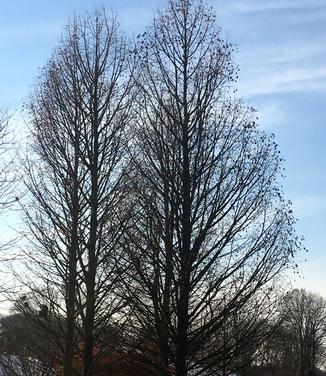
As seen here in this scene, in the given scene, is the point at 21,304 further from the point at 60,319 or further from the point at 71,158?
the point at 71,158

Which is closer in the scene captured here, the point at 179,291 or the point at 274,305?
the point at 179,291

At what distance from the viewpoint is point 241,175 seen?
11.6 meters

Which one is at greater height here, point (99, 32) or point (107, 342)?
point (99, 32)

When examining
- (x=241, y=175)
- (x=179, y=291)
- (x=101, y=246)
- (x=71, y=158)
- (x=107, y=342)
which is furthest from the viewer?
(x=71, y=158)

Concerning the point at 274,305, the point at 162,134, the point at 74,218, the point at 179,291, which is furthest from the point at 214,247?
the point at 74,218

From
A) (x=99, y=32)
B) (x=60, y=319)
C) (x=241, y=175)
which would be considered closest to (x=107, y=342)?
(x=60, y=319)

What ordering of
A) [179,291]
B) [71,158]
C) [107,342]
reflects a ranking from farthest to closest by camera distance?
[71,158], [107,342], [179,291]

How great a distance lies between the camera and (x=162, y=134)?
1202 centimetres

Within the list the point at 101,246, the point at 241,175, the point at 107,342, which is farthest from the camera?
the point at 101,246

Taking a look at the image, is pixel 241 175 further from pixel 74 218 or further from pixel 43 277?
pixel 43 277

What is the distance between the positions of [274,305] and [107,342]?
12.2 ft

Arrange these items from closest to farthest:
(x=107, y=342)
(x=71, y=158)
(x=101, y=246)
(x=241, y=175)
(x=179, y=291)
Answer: (x=179, y=291) → (x=241, y=175) → (x=107, y=342) → (x=101, y=246) → (x=71, y=158)

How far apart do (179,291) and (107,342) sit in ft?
8.71

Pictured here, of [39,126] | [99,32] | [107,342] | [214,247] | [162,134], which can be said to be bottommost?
[107,342]
